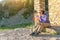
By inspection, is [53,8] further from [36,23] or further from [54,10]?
[36,23]

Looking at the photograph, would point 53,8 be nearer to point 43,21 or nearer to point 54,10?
point 54,10

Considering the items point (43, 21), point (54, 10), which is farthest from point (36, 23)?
point (54, 10)

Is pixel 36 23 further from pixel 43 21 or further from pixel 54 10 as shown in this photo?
pixel 54 10

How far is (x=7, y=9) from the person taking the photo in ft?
7.04

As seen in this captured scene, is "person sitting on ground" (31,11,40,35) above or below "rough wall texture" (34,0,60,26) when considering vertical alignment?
below

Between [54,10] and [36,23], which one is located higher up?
[54,10]

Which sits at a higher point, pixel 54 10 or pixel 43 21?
pixel 54 10

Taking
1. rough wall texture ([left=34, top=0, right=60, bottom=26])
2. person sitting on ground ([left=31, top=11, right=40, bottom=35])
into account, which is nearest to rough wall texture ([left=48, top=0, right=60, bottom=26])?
rough wall texture ([left=34, top=0, right=60, bottom=26])

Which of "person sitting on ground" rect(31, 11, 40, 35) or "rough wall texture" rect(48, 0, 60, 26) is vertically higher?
"rough wall texture" rect(48, 0, 60, 26)

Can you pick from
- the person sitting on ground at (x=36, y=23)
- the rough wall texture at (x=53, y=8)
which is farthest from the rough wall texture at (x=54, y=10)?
the person sitting on ground at (x=36, y=23)

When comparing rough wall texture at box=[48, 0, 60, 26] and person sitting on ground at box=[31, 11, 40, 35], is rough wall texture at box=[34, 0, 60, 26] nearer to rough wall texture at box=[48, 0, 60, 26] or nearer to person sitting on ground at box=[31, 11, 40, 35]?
rough wall texture at box=[48, 0, 60, 26]

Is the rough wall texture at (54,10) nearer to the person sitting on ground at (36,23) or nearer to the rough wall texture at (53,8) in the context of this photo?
the rough wall texture at (53,8)

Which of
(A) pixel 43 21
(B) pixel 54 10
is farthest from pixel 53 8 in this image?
(A) pixel 43 21

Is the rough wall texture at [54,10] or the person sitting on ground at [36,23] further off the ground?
the rough wall texture at [54,10]
